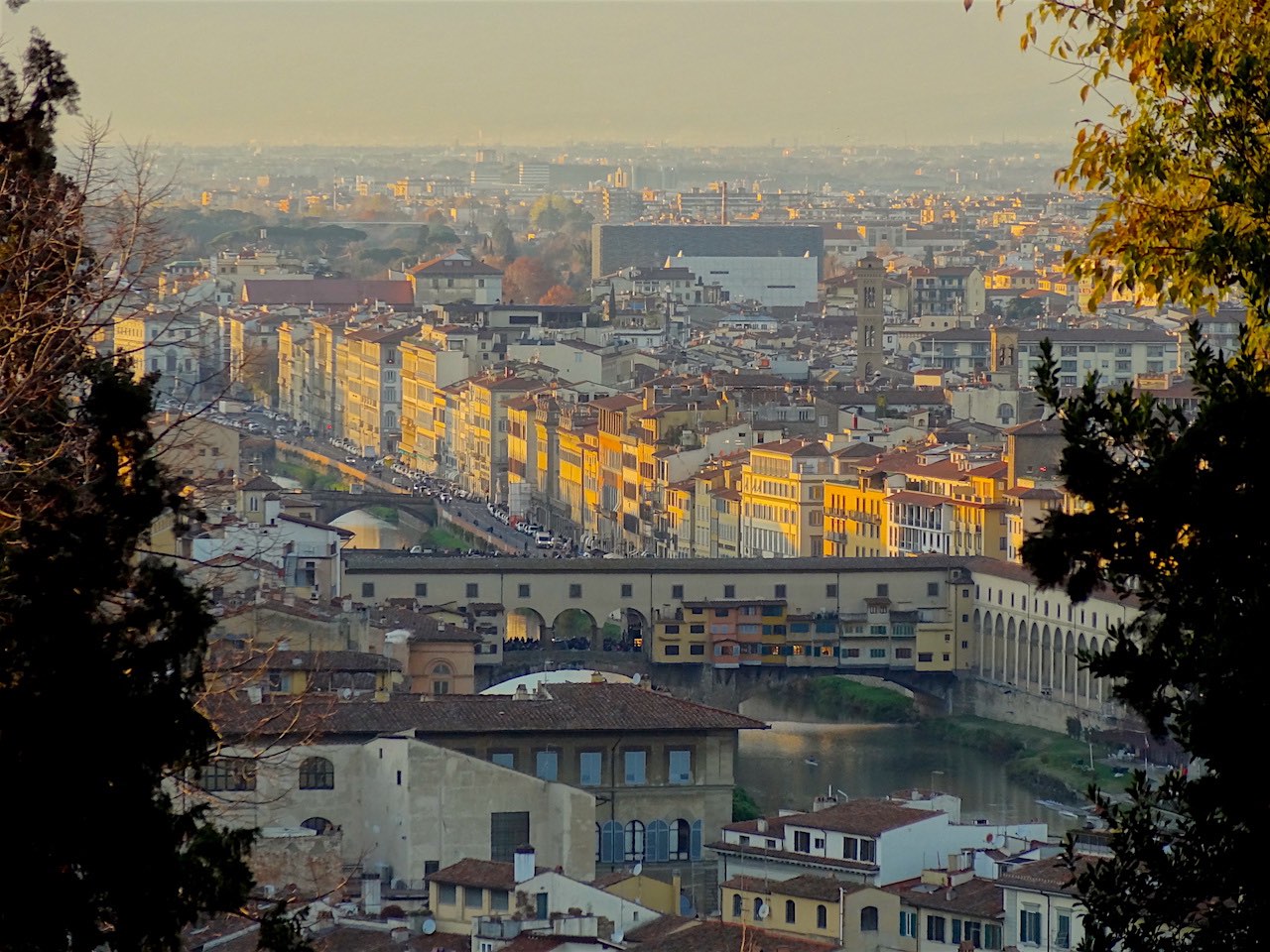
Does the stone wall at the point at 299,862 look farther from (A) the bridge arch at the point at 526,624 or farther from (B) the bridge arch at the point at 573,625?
(B) the bridge arch at the point at 573,625

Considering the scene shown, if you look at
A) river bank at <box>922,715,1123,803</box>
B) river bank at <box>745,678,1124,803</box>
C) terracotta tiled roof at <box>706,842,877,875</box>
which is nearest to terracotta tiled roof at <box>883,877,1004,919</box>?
terracotta tiled roof at <box>706,842,877,875</box>

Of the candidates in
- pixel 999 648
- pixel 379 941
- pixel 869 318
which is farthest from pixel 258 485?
pixel 869 318

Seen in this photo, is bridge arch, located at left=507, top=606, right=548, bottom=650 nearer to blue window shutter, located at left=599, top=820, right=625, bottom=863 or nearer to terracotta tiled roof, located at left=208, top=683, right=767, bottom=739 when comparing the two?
terracotta tiled roof, located at left=208, top=683, right=767, bottom=739

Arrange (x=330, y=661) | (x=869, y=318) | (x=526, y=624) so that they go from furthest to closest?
(x=869, y=318) → (x=526, y=624) → (x=330, y=661)

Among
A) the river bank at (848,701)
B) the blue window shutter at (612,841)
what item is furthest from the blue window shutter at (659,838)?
the river bank at (848,701)

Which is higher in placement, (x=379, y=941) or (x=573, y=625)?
(x=379, y=941)

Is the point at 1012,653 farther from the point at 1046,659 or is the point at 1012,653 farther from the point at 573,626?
the point at 573,626
